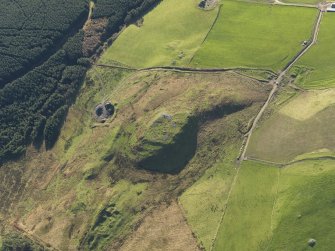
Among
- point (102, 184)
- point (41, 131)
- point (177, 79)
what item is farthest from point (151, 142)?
point (41, 131)

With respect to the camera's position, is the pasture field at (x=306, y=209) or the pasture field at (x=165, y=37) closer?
the pasture field at (x=306, y=209)

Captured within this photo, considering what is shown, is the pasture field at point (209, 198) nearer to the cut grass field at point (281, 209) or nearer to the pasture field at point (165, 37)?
the cut grass field at point (281, 209)

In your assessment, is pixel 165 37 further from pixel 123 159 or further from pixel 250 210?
pixel 250 210

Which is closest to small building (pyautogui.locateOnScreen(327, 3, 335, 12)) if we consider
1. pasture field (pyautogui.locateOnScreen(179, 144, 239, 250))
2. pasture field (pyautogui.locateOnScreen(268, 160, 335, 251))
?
pasture field (pyautogui.locateOnScreen(268, 160, 335, 251))

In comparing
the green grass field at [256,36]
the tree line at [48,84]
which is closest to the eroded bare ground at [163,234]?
the tree line at [48,84]

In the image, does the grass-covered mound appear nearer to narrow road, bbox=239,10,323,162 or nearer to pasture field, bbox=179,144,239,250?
narrow road, bbox=239,10,323,162

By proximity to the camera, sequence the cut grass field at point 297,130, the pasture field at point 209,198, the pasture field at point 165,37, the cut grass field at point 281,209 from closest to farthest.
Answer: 1. the cut grass field at point 281,209
2. the pasture field at point 209,198
3. the cut grass field at point 297,130
4. the pasture field at point 165,37
